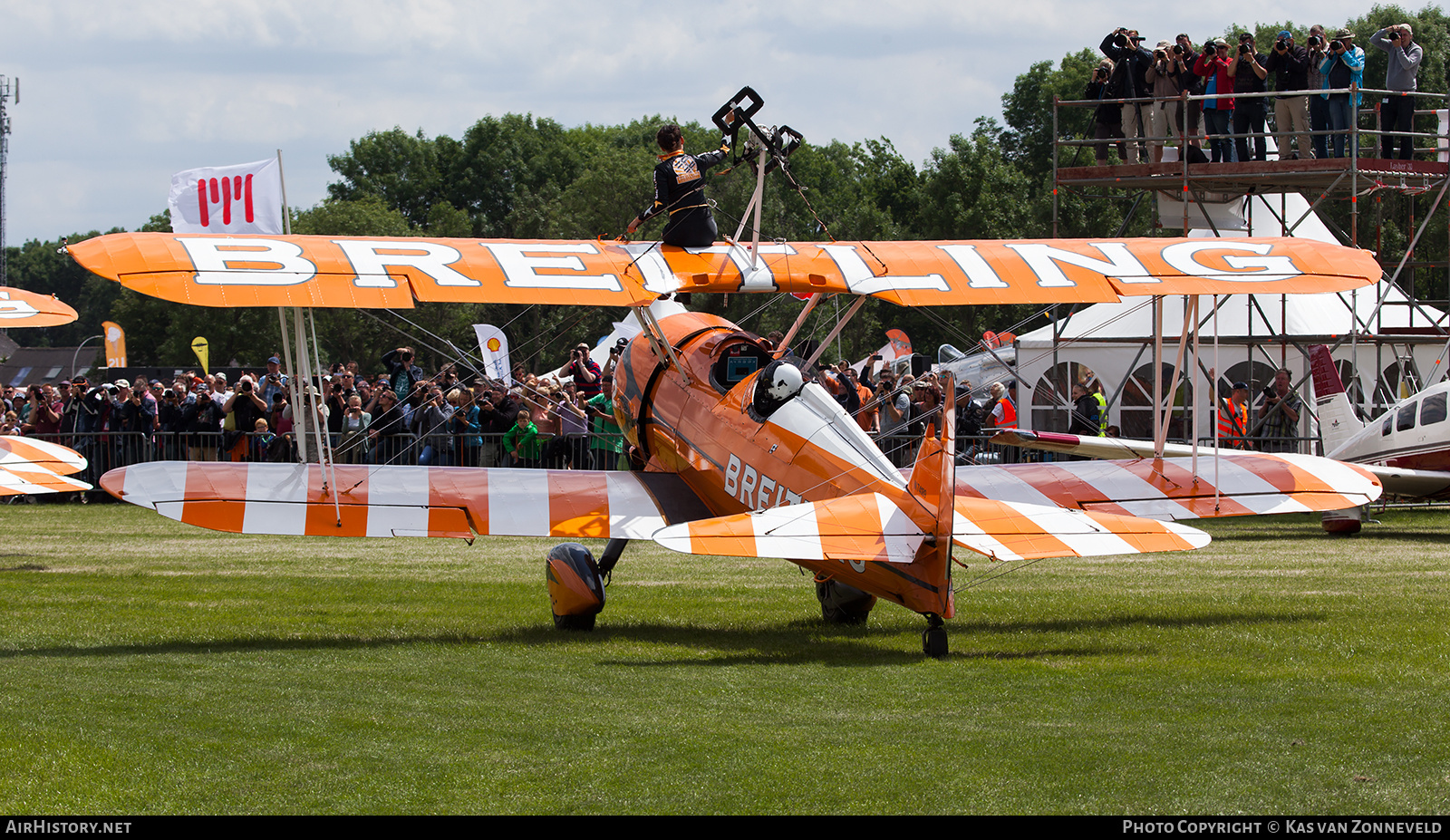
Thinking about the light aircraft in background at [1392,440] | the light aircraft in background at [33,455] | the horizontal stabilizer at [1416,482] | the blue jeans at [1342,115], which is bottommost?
the horizontal stabilizer at [1416,482]

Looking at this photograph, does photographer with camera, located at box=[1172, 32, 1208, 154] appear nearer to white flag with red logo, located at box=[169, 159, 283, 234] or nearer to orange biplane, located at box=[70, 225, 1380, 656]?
orange biplane, located at box=[70, 225, 1380, 656]

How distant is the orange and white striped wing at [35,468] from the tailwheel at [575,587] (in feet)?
17.3

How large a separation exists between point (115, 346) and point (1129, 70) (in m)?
31.4

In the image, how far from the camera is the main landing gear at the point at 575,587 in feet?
31.4

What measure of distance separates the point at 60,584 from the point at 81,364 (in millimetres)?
88641

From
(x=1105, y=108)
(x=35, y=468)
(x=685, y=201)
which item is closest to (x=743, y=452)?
(x=685, y=201)

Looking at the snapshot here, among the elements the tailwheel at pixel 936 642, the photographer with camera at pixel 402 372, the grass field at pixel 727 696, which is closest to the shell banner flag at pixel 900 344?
the photographer with camera at pixel 402 372

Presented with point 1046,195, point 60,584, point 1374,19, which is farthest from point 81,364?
point 60,584

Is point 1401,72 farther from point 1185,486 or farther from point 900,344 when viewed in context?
point 1185,486

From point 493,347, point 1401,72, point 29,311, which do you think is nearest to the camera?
point 29,311

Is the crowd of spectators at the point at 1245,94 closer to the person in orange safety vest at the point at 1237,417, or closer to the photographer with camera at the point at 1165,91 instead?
the photographer with camera at the point at 1165,91

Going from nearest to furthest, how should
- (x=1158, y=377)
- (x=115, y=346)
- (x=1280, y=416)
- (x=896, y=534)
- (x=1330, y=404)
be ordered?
(x=896, y=534) → (x=1158, y=377) → (x=1330, y=404) → (x=1280, y=416) → (x=115, y=346)

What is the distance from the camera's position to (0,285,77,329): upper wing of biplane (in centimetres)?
1387

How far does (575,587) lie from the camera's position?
956cm
